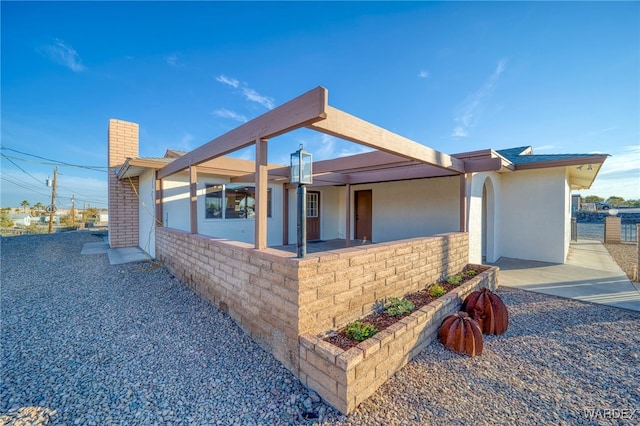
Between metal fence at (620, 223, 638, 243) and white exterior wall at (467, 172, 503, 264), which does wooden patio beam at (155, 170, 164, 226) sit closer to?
white exterior wall at (467, 172, 503, 264)

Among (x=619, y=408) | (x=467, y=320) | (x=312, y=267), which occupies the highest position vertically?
(x=312, y=267)

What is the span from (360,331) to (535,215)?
317 inches

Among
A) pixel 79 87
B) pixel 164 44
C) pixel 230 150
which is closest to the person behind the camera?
pixel 230 150

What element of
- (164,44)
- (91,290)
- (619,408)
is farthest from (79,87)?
(619,408)

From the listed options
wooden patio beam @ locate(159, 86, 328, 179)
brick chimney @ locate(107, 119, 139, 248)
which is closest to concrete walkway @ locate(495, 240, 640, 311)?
wooden patio beam @ locate(159, 86, 328, 179)

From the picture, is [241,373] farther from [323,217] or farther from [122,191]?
[323,217]

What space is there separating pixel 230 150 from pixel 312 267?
7.56ft

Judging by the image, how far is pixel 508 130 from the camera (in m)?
8.55

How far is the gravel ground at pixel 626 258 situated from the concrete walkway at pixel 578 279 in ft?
0.45

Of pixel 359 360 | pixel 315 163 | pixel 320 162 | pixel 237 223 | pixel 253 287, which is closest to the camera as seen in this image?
pixel 359 360

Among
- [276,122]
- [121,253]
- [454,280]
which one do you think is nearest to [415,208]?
[454,280]

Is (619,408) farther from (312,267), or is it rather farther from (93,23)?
(93,23)

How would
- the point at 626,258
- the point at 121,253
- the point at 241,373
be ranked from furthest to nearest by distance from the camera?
the point at 626,258, the point at 121,253, the point at 241,373

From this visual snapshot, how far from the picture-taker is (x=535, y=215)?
746 centimetres
